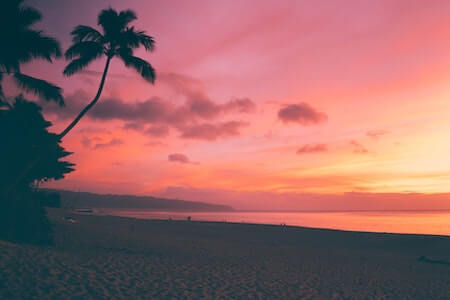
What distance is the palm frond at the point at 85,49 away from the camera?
61.7ft

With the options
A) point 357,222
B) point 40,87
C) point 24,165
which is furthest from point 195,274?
point 357,222

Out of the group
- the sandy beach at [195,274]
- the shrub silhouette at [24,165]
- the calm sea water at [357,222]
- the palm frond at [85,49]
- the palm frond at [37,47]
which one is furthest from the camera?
the calm sea water at [357,222]

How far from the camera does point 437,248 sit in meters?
25.3

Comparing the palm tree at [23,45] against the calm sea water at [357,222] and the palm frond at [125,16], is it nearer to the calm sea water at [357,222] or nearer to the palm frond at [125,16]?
the palm frond at [125,16]

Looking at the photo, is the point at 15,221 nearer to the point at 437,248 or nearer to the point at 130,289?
the point at 130,289

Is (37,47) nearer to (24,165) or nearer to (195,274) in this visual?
(24,165)

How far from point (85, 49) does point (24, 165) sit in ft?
36.7

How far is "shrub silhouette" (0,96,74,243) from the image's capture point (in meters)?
14.2

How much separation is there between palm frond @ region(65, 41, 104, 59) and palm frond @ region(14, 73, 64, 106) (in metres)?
3.01

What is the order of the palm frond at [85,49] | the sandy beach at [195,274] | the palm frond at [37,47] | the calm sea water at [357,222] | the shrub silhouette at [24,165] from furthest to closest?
1. the calm sea water at [357,222]
2. the palm frond at [85,49]
3. the palm frond at [37,47]
4. the shrub silhouette at [24,165]
5. the sandy beach at [195,274]

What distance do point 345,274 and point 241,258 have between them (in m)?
5.29

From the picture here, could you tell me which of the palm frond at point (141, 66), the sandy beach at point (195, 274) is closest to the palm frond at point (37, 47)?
the palm frond at point (141, 66)

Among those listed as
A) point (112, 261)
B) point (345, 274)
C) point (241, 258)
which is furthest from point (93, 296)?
point (345, 274)

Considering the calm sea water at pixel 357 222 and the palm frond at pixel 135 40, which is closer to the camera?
the palm frond at pixel 135 40
